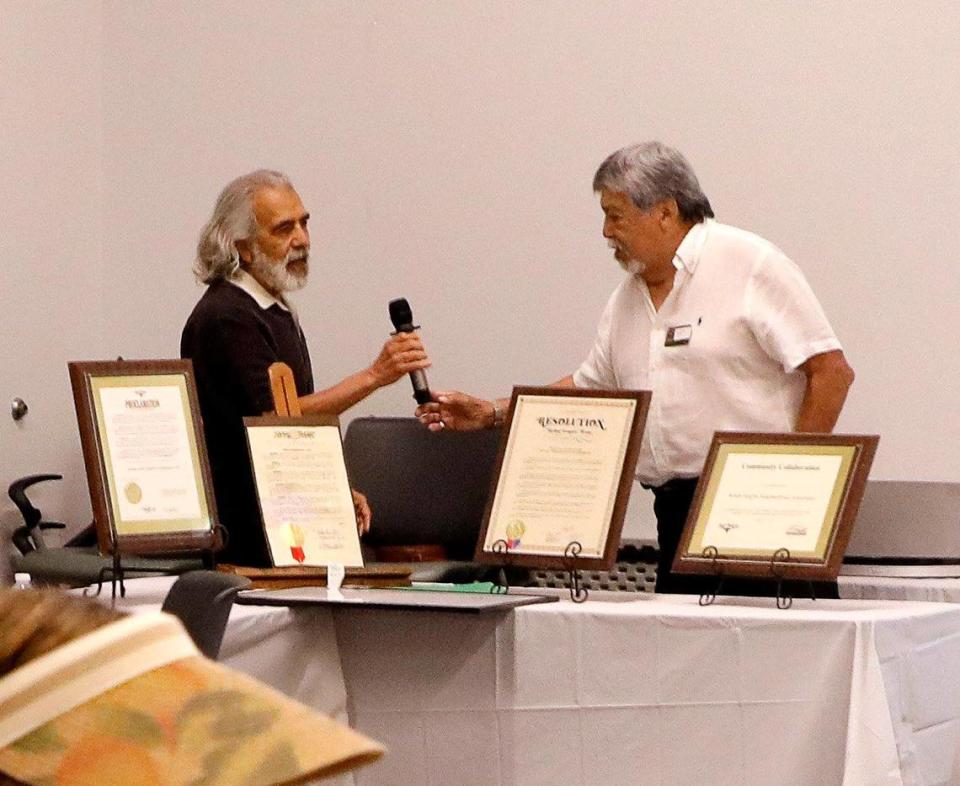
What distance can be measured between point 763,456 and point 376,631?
700mm

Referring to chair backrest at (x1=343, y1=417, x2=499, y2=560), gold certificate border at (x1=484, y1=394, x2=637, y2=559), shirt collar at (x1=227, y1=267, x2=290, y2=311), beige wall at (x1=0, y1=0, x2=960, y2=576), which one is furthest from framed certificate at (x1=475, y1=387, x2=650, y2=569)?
beige wall at (x1=0, y1=0, x2=960, y2=576)

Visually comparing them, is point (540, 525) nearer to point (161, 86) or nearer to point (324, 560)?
point (324, 560)

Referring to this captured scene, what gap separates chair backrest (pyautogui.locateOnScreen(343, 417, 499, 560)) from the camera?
4430 millimetres

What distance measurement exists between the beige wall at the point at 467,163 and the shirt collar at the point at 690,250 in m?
1.18

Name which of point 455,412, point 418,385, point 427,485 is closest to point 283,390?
point 418,385

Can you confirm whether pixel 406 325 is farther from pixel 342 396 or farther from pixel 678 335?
pixel 678 335

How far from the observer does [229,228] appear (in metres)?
3.57

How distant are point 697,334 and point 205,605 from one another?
1.61 meters

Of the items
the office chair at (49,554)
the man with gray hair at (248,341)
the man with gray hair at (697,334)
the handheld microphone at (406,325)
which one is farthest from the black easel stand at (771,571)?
the office chair at (49,554)

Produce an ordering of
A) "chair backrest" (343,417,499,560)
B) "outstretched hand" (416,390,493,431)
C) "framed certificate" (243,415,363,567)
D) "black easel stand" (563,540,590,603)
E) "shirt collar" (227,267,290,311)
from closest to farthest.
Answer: "black easel stand" (563,540,590,603), "framed certificate" (243,415,363,567), "outstretched hand" (416,390,493,431), "shirt collar" (227,267,290,311), "chair backrest" (343,417,499,560)

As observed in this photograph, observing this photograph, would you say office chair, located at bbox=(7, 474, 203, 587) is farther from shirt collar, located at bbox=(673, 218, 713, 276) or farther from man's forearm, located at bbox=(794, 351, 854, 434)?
man's forearm, located at bbox=(794, 351, 854, 434)

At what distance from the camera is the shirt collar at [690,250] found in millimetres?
3227

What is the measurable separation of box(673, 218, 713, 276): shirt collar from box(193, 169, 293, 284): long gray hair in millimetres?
948

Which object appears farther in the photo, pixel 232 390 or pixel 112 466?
pixel 232 390
